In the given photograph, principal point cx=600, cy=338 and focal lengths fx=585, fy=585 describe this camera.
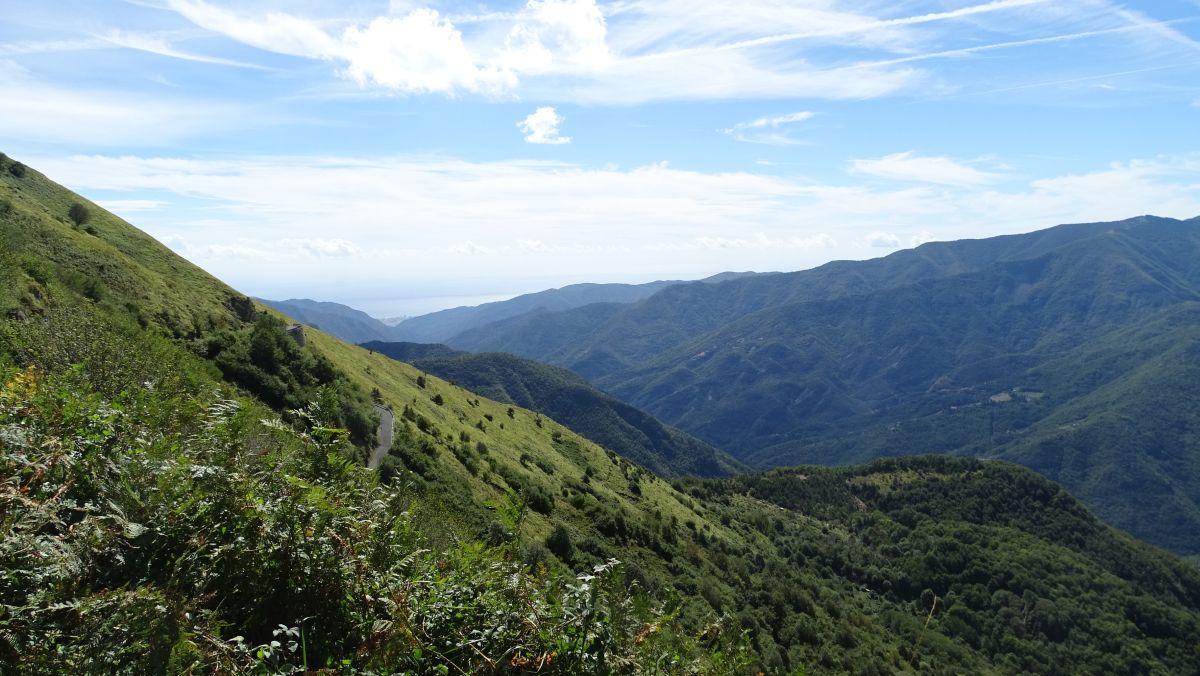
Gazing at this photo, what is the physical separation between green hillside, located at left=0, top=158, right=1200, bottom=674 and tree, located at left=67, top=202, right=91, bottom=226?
0.74 meters

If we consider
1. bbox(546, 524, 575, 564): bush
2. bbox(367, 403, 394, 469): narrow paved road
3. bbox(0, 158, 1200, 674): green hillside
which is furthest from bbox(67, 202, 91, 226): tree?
bbox(546, 524, 575, 564): bush

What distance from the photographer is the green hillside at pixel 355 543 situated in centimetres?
460

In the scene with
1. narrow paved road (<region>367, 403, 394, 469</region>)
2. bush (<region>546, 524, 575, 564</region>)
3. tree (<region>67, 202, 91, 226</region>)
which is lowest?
bush (<region>546, 524, 575, 564</region>)

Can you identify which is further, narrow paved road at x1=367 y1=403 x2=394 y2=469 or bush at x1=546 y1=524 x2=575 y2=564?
bush at x1=546 y1=524 x2=575 y2=564

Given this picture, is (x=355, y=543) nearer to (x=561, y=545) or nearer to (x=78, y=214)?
(x=561, y=545)

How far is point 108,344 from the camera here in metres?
17.1

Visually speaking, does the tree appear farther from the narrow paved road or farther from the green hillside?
the narrow paved road

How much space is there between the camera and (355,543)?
5.35 meters

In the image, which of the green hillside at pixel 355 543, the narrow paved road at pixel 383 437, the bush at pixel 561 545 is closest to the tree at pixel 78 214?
the green hillside at pixel 355 543

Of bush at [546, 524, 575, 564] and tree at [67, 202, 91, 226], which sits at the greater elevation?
tree at [67, 202, 91, 226]

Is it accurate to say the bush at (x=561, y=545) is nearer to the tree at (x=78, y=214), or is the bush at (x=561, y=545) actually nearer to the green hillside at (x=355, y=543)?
the green hillside at (x=355, y=543)

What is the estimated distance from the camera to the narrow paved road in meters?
35.0

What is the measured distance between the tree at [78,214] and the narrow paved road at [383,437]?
38920mm

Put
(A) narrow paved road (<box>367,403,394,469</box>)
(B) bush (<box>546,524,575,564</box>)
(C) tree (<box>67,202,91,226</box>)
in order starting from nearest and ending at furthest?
(A) narrow paved road (<box>367,403,394,469</box>) < (B) bush (<box>546,524,575,564</box>) < (C) tree (<box>67,202,91,226</box>)
